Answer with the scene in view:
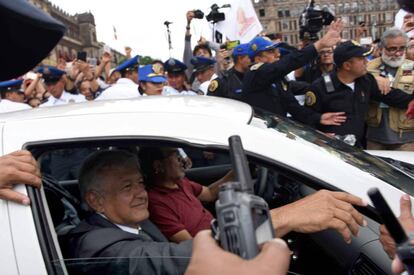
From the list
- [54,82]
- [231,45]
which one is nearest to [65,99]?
[54,82]

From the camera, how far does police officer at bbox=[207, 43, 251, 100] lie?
4986 mm

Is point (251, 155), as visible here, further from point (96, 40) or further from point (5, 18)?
point (96, 40)

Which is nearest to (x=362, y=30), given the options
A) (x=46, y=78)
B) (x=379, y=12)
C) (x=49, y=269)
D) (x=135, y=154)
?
(x=46, y=78)

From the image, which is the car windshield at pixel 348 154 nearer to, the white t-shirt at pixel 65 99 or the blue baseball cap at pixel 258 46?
the blue baseball cap at pixel 258 46

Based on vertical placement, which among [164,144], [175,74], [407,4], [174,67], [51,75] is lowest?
[175,74]

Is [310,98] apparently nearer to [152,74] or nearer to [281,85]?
[281,85]

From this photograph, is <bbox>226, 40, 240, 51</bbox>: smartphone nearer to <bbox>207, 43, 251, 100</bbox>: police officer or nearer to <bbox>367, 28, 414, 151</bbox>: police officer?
<bbox>207, 43, 251, 100</bbox>: police officer

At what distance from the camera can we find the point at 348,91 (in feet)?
14.5

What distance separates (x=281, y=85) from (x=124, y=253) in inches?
131

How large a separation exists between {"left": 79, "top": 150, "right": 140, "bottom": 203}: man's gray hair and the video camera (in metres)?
1.22

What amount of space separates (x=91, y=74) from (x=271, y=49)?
3483 mm

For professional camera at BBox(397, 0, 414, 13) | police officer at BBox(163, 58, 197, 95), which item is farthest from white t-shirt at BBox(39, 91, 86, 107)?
professional camera at BBox(397, 0, 414, 13)

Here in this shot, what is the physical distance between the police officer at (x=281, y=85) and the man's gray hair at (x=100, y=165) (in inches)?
86.4

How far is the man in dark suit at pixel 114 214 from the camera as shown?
1841 millimetres
